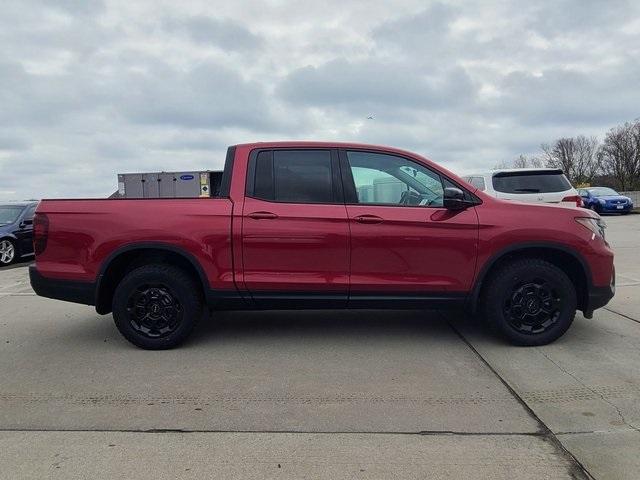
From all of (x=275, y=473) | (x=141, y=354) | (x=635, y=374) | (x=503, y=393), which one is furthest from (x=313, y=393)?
(x=635, y=374)

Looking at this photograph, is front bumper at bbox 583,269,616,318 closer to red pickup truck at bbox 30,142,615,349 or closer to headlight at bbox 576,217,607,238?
red pickup truck at bbox 30,142,615,349

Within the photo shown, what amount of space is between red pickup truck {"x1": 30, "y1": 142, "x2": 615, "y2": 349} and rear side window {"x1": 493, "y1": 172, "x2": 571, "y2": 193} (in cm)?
451

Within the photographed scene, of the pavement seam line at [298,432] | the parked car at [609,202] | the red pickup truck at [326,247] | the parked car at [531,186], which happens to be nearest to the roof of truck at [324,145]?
the red pickup truck at [326,247]

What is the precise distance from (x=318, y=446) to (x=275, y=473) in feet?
1.15

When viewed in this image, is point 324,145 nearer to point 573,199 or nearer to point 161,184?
point 573,199

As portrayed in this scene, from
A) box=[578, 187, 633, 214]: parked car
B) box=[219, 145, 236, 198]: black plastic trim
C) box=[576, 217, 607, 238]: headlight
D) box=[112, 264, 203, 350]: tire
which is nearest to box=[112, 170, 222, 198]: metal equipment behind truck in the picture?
box=[219, 145, 236, 198]: black plastic trim

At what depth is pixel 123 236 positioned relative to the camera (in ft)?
14.9

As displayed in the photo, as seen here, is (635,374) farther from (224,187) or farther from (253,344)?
(224,187)

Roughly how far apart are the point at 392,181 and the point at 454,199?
1.92 ft

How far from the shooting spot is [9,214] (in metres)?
12.6

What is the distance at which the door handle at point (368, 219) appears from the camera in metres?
4.48

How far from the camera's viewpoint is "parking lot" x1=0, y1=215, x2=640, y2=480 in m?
2.79

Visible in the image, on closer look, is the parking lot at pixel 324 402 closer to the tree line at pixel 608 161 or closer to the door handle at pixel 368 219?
the door handle at pixel 368 219

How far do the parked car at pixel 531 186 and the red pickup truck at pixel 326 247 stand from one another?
4.41 m
